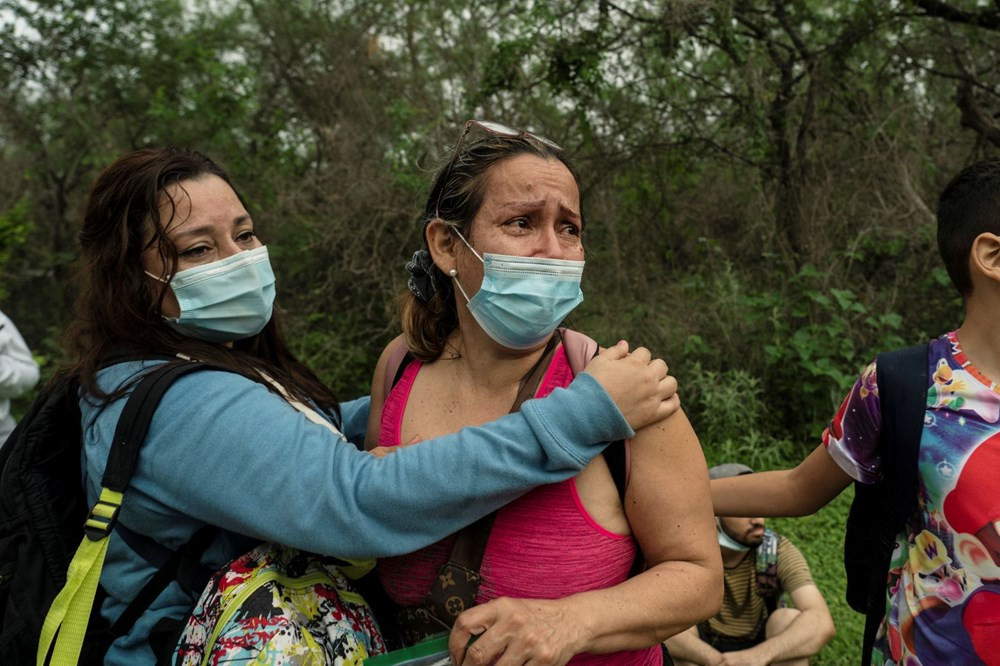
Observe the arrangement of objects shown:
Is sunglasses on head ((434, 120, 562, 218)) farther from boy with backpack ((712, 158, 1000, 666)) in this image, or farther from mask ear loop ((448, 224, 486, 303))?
boy with backpack ((712, 158, 1000, 666))

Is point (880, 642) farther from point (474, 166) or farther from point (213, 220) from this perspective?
point (213, 220)

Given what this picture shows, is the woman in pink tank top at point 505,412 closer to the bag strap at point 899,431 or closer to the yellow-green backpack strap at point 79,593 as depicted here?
the bag strap at point 899,431

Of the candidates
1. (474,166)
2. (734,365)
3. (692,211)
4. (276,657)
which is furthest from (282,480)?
(692,211)

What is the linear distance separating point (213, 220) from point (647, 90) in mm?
A: 6007

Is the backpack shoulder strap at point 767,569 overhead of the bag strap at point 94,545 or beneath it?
beneath

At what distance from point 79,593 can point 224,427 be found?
1.50 feet

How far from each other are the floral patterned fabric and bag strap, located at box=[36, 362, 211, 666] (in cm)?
21

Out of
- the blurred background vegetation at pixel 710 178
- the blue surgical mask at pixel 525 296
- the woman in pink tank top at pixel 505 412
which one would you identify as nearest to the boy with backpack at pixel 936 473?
the woman in pink tank top at pixel 505 412

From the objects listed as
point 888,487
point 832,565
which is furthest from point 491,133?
point 832,565

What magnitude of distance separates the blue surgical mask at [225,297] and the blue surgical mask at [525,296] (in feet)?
1.94

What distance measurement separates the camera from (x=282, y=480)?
151 centimetres

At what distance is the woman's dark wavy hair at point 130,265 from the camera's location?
183cm

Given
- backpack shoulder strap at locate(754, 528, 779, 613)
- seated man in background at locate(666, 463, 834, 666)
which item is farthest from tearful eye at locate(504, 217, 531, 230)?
backpack shoulder strap at locate(754, 528, 779, 613)

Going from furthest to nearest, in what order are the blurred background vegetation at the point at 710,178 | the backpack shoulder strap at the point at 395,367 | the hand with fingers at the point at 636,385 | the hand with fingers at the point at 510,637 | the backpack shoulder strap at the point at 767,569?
1. the blurred background vegetation at the point at 710,178
2. the backpack shoulder strap at the point at 767,569
3. the backpack shoulder strap at the point at 395,367
4. the hand with fingers at the point at 636,385
5. the hand with fingers at the point at 510,637
